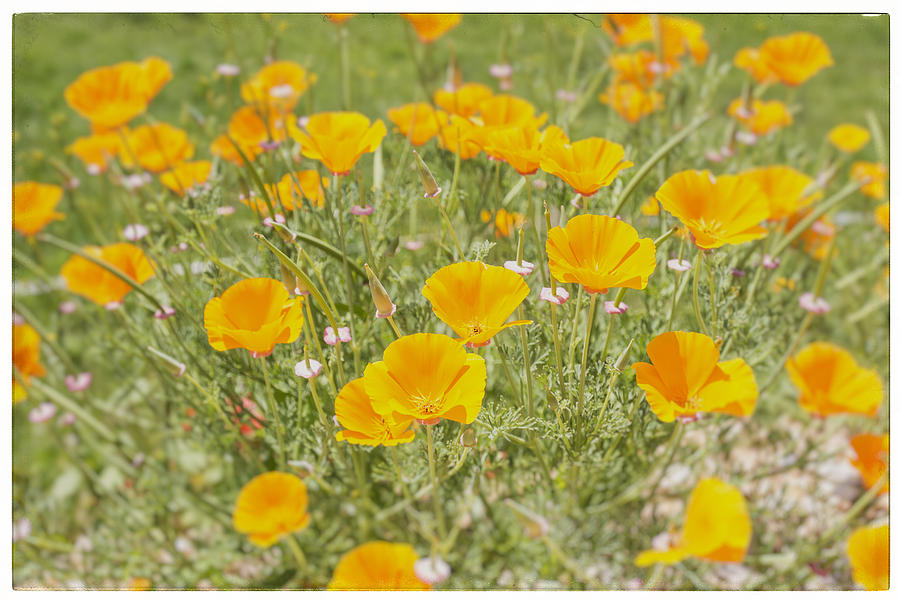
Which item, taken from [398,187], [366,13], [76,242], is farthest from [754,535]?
[76,242]

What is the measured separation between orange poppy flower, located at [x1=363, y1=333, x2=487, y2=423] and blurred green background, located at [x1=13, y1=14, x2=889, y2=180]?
56 centimetres

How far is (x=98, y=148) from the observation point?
1179 millimetres

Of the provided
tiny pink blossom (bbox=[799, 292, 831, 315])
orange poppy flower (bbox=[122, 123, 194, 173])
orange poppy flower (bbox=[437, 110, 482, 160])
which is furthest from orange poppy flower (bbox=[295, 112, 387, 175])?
tiny pink blossom (bbox=[799, 292, 831, 315])

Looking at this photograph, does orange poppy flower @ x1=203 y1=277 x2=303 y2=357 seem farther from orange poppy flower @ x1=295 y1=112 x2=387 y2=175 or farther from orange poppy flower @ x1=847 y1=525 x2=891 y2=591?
orange poppy flower @ x1=847 y1=525 x2=891 y2=591

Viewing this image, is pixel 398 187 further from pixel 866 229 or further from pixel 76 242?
pixel 866 229

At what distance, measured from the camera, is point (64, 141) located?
6.05 ft

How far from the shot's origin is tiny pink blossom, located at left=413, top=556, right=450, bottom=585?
0.78 meters

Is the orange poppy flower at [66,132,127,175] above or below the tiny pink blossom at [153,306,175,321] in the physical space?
above

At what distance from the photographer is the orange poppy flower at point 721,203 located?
0.67 metres

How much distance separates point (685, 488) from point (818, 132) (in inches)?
45.6

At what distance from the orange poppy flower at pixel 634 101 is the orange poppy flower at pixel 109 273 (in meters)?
0.77

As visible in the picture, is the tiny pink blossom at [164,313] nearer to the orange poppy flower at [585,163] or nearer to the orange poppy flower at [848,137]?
the orange poppy flower at [585,163]

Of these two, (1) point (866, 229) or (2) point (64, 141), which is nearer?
(1) point (866, 229)

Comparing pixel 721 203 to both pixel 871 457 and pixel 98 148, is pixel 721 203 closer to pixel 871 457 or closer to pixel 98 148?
pixel 871 457
